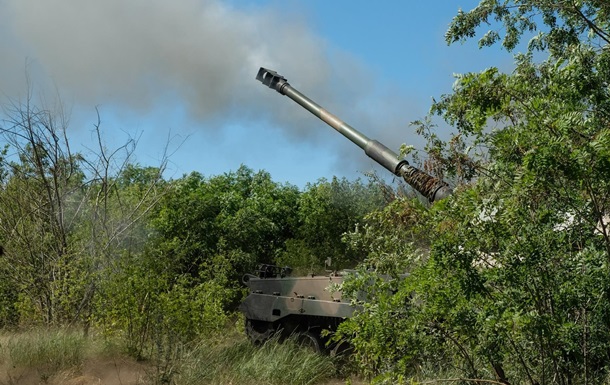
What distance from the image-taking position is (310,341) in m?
11.9

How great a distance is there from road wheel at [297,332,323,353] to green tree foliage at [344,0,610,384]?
5.79 meters

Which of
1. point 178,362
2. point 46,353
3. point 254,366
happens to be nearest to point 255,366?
point 254,366

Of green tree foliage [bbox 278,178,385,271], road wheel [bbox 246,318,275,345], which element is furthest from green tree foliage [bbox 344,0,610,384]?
green tree foliage [bbox 278,178,385,271]

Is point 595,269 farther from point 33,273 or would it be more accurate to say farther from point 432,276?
point 33,273

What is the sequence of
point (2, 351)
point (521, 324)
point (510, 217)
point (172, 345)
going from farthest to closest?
point (2, 351)
point (172, 345)
point (510, 217)
point (521, 324)

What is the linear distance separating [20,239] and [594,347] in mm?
10421

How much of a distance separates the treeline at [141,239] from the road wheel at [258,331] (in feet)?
2.47

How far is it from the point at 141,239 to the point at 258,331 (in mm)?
4699

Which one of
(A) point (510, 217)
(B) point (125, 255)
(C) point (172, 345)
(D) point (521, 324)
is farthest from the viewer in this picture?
(B) point (125, 255)

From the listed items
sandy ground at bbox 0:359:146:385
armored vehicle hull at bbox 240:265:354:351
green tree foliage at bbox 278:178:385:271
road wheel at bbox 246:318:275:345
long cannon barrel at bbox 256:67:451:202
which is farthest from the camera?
green tree foliage at bbox 278:178:385:271

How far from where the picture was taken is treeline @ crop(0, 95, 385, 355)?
10414 mm

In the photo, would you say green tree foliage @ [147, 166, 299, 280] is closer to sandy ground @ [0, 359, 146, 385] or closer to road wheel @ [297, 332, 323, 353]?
road wheel @ [297, 332, 323, 353]

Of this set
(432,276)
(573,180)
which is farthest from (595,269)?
(432,276)

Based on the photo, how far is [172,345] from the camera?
918 centimetres
